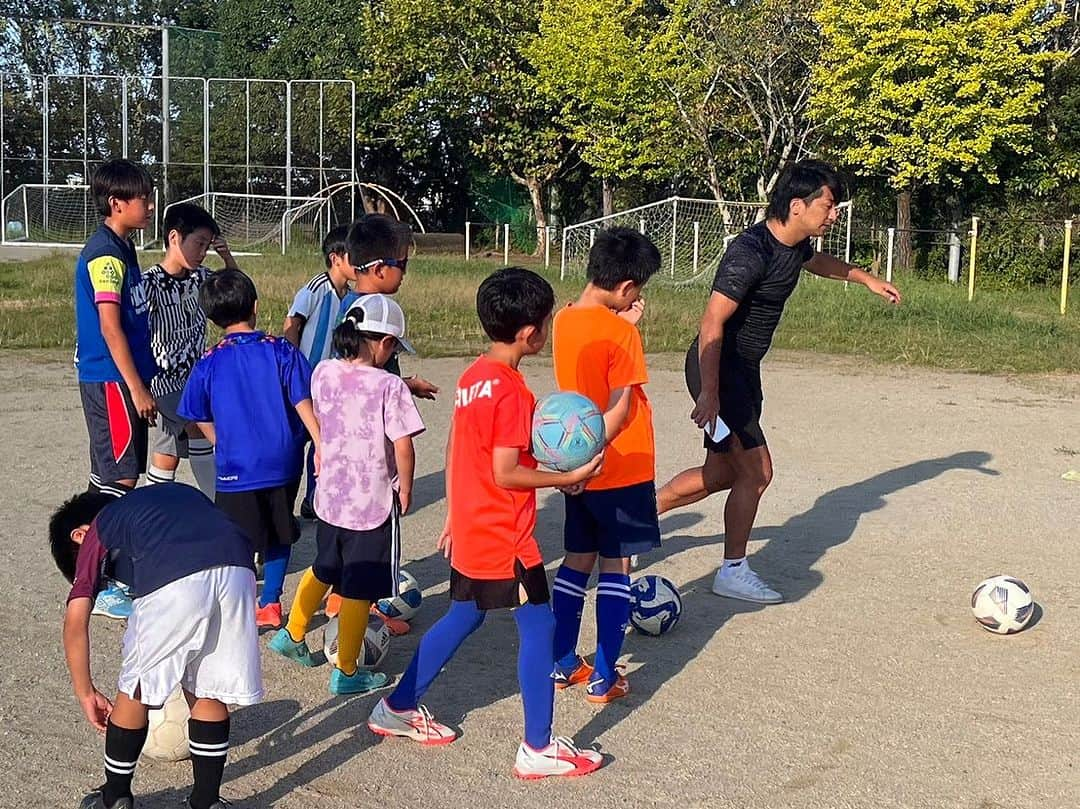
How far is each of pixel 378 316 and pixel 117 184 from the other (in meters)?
1.73

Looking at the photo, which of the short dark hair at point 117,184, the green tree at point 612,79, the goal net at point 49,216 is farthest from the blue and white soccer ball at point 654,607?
the goal net at point 49,216

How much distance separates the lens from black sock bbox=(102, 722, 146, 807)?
11.3 ft

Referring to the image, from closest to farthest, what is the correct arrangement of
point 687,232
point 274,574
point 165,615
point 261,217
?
point 165,615 < point 274,574 < point 687,232 < point 261,217

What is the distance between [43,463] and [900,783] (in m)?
6.56

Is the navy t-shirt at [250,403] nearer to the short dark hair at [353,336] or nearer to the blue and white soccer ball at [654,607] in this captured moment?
the short dark hair at [353,336]

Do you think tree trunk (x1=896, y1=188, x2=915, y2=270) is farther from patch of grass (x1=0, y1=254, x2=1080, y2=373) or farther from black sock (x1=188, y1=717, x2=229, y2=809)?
black sock (x1=188, y1=717, x2=229, y2=809)

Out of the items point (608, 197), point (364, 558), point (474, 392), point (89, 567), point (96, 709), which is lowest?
point (96, 709)

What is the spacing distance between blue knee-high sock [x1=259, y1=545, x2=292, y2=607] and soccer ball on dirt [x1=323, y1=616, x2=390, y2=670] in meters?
0.38

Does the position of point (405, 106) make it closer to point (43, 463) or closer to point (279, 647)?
point (43, 463)

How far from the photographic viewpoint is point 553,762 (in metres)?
3.94

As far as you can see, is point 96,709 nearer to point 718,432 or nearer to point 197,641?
point 197,641

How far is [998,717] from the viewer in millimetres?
4492

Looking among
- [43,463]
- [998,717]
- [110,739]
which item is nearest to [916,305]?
[43,463]

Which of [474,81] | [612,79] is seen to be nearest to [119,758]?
[612,79]
